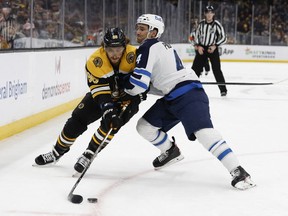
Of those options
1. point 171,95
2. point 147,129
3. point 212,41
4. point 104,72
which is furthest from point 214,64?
point 104,72

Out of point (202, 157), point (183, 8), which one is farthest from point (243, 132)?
point (183, 8)

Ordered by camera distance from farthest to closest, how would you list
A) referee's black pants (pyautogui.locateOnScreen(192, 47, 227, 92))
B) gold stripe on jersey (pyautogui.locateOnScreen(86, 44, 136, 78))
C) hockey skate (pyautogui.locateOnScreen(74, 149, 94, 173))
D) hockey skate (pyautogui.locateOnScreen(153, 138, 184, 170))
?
referee's black pants (pyautogui.locateOnScreen(192, 47, 227, 92)) < hockey skate (pyautogui.locateOnScreen(153, 138, 184, 170)) < hockey skate (pyautogui.locateOnScreen(74, 149, 94, 173)) < gold stripe on jersey (pyautogui.locateOnScreen(86, 44, 136, 78))

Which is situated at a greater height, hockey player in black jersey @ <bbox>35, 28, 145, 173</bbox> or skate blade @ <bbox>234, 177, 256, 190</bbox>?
hockey player in black jersey @ <bbox>35, 28, 145, 173</bbox>

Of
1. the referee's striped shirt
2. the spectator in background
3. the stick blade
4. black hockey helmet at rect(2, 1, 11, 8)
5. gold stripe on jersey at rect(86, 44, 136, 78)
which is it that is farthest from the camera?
the referee's striped shirt

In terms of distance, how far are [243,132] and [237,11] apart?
1225 cm

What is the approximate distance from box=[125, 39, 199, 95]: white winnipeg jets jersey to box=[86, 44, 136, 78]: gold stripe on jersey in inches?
2.7

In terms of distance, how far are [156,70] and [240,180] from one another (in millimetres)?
696

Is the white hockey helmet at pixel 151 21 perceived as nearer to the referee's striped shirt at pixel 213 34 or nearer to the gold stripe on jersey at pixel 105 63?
the gold stripe on jersey at pixel 105 63

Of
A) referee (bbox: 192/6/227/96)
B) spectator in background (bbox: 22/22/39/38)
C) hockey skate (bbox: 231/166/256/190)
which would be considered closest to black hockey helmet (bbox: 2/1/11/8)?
spectator in background (bbox: 22/22/39/38)

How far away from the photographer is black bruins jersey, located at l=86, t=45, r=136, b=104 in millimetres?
3000

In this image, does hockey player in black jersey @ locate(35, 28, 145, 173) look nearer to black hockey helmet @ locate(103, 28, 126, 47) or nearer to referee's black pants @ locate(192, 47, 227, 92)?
black hockey helmet @ locate(103, 28, 126, 47)

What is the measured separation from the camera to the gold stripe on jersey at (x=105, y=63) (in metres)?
3.00

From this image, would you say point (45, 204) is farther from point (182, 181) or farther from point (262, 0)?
point (262, 0)

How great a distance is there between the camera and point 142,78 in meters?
2.91
